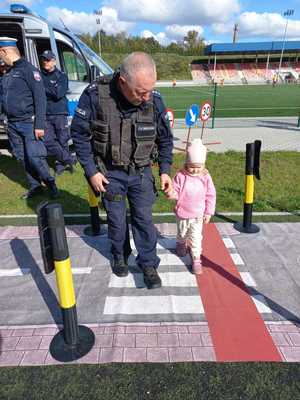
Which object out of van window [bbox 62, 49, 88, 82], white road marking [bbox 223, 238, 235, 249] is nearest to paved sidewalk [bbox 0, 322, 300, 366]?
white road marking [bbox 223, 238, 235, 249]

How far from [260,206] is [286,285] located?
2042 millimetres

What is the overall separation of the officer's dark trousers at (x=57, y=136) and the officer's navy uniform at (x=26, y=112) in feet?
3.89

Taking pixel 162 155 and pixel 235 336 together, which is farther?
pixel 162 155

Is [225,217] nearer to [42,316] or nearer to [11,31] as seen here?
[42,316]

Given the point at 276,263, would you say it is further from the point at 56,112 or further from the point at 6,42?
the point at 56,112

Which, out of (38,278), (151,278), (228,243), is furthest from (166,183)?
Answer: (38,278)

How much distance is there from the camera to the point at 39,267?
11.3ft

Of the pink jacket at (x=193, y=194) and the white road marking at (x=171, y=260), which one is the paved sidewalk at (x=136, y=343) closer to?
the white road marking at (x=171, y=260)

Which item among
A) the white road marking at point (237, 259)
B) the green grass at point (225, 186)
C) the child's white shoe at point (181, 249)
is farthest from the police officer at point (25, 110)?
the white road marking at point (237, 259)

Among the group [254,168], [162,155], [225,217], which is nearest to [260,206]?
[225,217]

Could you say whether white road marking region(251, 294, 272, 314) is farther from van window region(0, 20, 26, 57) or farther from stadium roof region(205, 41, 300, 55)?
stadium roof region(205, 41, 300, 55)

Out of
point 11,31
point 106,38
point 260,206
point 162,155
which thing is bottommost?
point 260,206

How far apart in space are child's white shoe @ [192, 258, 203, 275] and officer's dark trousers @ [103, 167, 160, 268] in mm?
425

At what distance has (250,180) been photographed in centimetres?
392
